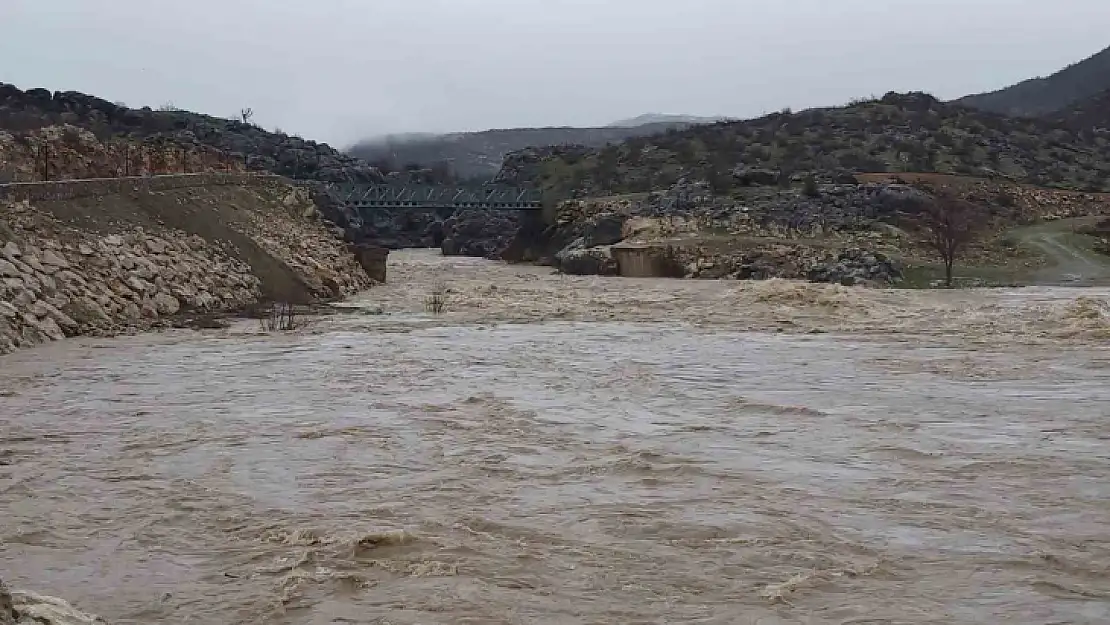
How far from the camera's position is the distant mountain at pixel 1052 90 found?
4766 inches

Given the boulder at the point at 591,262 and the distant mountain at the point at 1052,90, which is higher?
the distant mountain at the point at 1052,90

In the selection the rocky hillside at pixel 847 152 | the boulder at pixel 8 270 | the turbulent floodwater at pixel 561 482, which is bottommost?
the turbulent floodwater at pixel 561 482

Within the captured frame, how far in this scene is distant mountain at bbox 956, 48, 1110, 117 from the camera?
121062 mm

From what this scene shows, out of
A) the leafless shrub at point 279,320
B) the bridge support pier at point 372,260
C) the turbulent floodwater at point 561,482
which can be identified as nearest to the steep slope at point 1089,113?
the bridge support pier at point 372,260

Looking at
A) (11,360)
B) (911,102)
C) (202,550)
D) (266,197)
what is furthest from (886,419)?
(911,102)

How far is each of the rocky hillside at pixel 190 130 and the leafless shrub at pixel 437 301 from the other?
93.9ft

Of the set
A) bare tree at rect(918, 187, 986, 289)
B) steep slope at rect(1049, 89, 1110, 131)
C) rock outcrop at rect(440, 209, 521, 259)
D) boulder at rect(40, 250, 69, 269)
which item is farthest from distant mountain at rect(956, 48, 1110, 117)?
boulder at rect(40, 250, 69, 269)

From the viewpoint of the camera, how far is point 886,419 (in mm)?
11438

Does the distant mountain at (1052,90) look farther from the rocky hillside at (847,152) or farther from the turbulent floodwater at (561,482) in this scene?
the turbulent floodwater at (561,482)

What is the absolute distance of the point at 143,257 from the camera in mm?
22062

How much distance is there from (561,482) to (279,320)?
13.3m

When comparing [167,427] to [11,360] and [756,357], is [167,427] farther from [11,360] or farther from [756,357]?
[756,357]

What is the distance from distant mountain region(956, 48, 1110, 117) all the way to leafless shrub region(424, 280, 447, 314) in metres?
102

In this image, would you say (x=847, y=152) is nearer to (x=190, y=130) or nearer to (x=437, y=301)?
(x=437, y=301)
